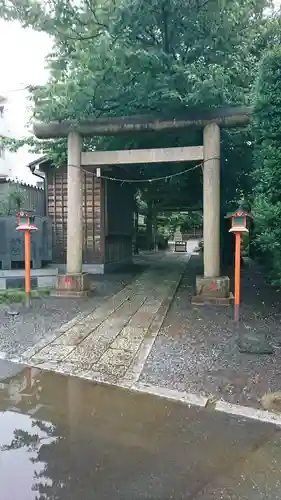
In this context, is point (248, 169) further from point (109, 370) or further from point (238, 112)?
point (109, 370)

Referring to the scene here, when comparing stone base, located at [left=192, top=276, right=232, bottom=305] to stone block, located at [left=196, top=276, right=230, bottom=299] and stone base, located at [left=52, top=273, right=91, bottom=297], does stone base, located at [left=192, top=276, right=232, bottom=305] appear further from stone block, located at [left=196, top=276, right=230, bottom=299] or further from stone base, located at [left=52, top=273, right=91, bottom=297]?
stone base, located at [left=52, top=273, right=91, bottom=297]

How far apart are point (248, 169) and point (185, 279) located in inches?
165

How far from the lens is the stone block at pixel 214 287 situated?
874cm

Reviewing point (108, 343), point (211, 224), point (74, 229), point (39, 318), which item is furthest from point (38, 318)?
point (211, 224)

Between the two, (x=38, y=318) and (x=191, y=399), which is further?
(x=38, y=318)

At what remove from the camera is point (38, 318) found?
24.6ft

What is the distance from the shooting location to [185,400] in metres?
4.08

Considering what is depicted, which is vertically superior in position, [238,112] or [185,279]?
[238,112]

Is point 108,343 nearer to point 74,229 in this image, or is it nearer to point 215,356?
point 215,356

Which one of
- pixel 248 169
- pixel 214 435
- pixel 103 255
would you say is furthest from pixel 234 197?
pixel 214 435

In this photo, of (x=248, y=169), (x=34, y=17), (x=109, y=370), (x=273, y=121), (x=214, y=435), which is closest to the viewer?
(x=214, y=435)

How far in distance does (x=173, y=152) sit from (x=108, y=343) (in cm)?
508

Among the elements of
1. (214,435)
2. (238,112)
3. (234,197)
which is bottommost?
(214,435)

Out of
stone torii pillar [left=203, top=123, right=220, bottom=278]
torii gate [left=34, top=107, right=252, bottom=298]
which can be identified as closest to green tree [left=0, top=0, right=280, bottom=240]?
torii gate [left=34, top=107, right=252, bottom=298]
